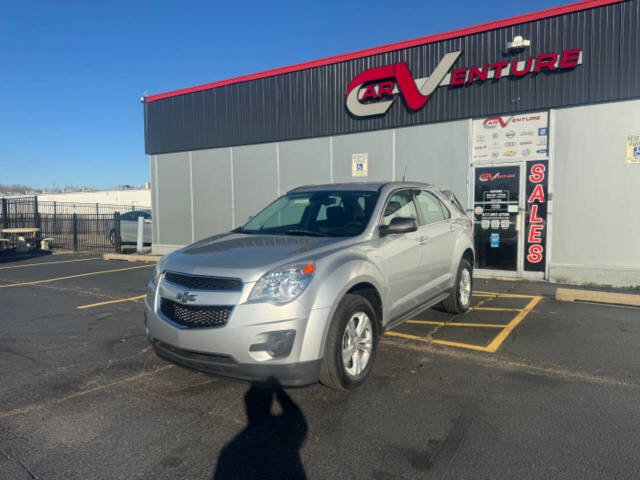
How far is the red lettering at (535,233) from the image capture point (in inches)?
382

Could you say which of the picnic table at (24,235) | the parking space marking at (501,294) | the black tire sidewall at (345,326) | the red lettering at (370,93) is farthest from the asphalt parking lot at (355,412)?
the picnic table at (24,235)

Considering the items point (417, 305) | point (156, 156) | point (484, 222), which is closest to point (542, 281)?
point (484, 222)

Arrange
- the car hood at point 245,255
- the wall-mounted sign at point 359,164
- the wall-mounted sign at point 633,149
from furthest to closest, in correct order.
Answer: the wall-mounted sign at point 359,164 < the wall-mounted sign at point 633,149 < the car hood at point 245,255

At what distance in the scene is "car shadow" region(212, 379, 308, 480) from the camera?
9.61 feet

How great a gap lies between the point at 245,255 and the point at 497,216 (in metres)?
7.48

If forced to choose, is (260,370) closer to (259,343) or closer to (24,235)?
(259,343)

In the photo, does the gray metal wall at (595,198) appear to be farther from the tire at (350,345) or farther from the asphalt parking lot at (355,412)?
the tire at (350,345)

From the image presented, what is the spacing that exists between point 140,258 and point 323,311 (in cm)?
1092

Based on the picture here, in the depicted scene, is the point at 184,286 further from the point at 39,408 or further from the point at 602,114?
the point at 602,114

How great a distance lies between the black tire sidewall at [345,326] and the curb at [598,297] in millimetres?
4979

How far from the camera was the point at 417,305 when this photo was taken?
17.4 ft

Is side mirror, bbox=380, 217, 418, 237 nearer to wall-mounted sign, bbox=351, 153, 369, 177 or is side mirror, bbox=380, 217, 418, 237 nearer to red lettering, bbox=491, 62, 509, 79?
red lettering, bbox=491, 62, 509, 79

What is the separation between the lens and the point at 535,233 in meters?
9.76

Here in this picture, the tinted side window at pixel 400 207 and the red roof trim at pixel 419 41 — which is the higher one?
the red roof trim at pixel 419 41
